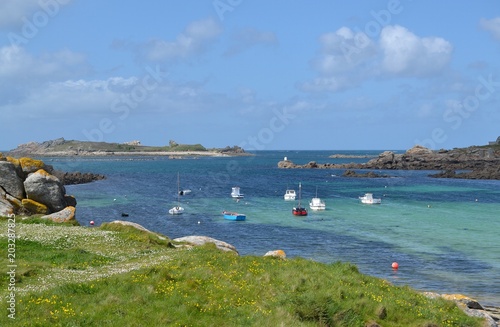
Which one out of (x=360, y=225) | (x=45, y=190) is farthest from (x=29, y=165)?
(x=360, y=225)

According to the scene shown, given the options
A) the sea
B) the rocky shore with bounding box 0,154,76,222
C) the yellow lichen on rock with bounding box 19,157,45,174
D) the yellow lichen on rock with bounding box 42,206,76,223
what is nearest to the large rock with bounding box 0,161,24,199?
the rocky shore with bounding box 0,154,76,222

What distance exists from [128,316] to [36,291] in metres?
4.66

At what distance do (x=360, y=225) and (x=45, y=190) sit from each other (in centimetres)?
4348

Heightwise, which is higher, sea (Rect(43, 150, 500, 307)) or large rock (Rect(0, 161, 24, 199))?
large rock (Rect(0, 161, 24, 199))

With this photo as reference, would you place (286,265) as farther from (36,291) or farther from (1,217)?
(1,217)

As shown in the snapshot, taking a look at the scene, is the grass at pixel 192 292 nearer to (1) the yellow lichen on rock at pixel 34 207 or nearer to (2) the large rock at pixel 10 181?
(1) the yellow lichen on rock at pixel 34 207

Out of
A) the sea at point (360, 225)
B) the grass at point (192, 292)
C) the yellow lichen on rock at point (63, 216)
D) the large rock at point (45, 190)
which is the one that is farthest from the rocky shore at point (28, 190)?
the grass at point (192, 292)

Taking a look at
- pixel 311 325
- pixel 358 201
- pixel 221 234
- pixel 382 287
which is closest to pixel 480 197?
pixel 358 201

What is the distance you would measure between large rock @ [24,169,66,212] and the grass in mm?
18385

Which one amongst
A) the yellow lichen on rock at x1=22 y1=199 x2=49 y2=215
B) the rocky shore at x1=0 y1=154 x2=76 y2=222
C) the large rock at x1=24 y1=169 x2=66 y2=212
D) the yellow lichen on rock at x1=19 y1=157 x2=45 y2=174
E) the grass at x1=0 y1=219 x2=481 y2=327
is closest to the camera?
the grass at x1=0 y1=219 x2=481 y2=327

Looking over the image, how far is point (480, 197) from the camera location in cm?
10956

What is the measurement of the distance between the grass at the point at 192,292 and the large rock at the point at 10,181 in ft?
59.3

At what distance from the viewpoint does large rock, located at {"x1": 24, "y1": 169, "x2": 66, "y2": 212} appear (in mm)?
48000

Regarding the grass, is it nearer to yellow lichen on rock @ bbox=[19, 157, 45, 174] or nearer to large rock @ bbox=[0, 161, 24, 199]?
large rock @ bbox=[0, 161, 24, 199]
